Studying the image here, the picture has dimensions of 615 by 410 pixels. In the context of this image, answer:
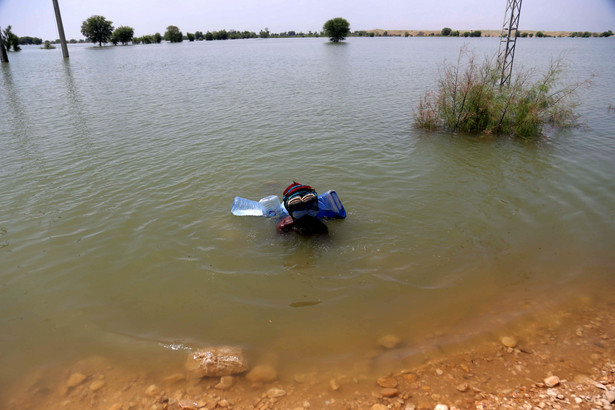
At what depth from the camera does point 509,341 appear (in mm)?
4465

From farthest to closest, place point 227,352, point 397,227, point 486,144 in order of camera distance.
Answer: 1. point 486,144
2. point 397,227
3. point 227,352

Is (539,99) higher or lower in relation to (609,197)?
higher

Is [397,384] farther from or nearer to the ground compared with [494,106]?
nearer to the ground

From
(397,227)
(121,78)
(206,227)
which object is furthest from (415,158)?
(121,78)

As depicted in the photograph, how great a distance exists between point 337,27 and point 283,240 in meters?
101

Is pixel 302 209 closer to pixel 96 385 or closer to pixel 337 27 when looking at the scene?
pixel 96 385

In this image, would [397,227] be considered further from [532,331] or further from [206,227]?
[206,227]

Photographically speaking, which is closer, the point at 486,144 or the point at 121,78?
the point at 486,144

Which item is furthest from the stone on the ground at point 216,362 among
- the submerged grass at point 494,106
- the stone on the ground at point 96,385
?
the submerged grass at point 494,106

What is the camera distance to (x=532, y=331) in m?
4.63

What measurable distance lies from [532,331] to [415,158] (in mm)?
7536

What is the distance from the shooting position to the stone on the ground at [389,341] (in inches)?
179

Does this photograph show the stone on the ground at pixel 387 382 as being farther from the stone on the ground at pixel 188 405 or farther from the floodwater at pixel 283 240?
the stone on the ground at pixel 188 405

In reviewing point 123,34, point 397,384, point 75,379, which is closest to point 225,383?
point 75,379
